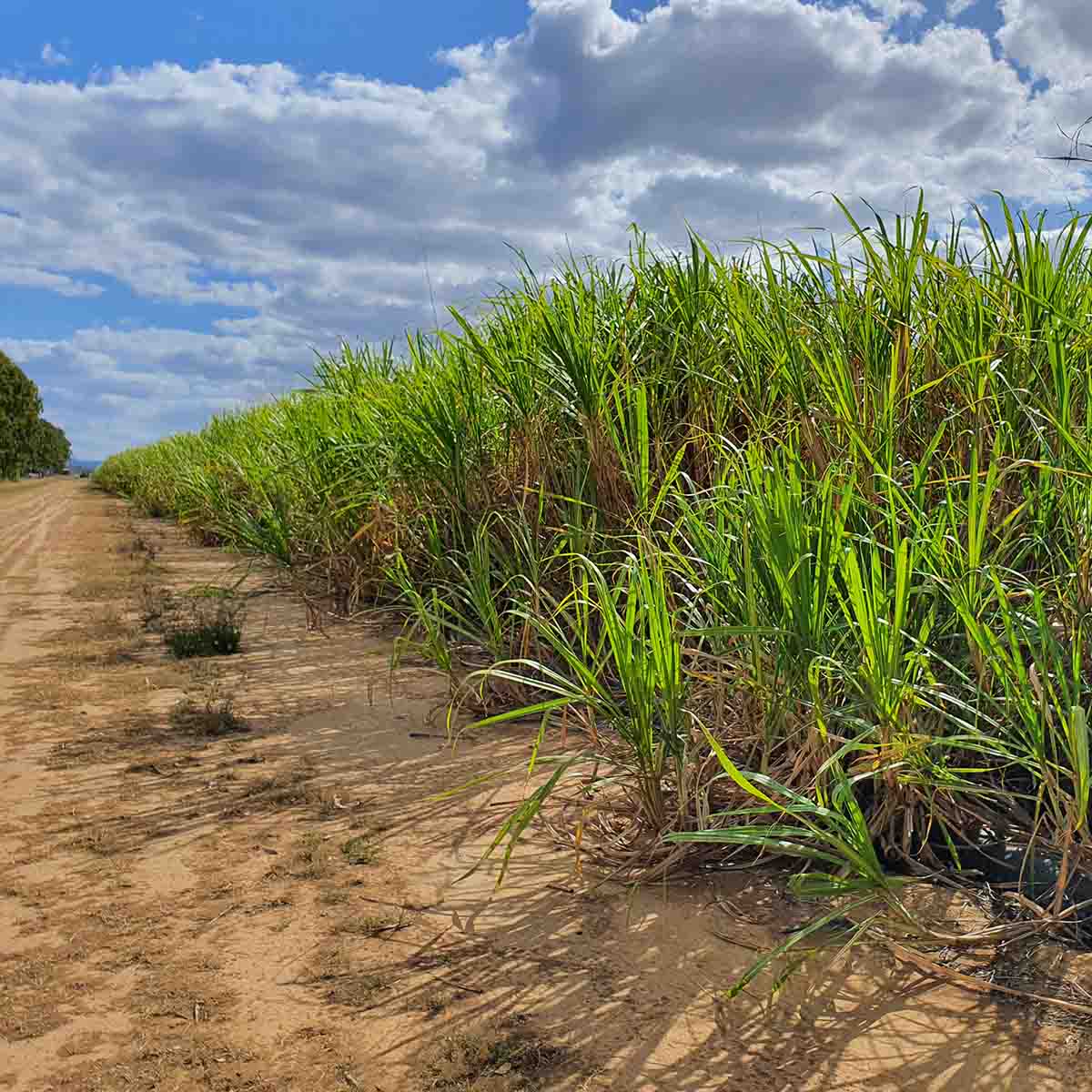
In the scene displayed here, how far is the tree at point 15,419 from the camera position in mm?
35531

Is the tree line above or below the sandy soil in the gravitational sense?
above

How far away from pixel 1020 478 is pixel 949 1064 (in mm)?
1585

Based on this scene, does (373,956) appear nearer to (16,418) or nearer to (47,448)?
(16,418)

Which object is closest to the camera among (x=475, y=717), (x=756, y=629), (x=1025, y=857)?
(x=1025, y=857)

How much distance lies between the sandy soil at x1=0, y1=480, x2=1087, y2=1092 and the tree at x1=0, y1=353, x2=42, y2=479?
36.8m

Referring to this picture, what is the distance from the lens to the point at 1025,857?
1938 mm

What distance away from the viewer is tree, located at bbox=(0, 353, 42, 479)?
35.5 m

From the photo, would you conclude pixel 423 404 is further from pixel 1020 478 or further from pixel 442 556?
pixel 1020 478

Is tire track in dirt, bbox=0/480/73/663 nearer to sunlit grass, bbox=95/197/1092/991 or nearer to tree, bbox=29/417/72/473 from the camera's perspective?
sunlit grass, bbox=95/197/1092/991

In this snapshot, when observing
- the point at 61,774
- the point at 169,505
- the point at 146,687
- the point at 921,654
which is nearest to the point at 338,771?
the point at 61,774

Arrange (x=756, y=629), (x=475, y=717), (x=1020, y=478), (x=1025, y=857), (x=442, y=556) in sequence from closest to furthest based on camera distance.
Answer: (x=1025, y=857) → (x=756, y=629) → (x=1020, y=478) → (x=475, y=717) → (x=442, y=556)

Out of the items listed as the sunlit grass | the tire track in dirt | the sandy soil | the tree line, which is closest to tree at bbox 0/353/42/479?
the tree line

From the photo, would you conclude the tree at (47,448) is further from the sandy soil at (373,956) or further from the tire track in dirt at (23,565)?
the sandy soil at (373,956)

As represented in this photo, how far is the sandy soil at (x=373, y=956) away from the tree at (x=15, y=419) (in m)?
36.8
